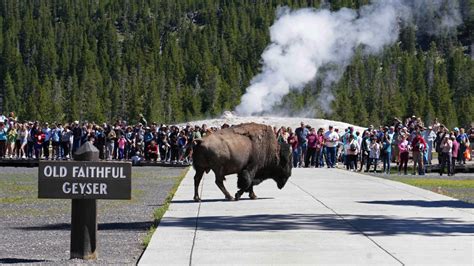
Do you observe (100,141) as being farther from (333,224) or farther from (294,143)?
(333,224)

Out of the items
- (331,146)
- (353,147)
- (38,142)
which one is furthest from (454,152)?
(38,142)

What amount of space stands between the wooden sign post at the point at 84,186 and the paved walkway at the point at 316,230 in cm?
77

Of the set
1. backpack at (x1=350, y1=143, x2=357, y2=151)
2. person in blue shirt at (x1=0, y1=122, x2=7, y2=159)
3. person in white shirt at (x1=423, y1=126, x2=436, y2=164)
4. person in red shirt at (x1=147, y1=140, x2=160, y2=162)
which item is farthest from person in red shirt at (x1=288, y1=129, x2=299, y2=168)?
person in blue shirt at (x1=0, y1=122, x2=7, y2=159)

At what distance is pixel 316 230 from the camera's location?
13.0m

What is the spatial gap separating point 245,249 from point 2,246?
314 cm

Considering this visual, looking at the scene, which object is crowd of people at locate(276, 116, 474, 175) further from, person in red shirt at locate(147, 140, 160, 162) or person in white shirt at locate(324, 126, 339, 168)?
person in red shirt at locate(147, 140, 160, 162)

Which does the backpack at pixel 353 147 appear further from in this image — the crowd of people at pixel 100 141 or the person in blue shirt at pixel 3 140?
the person in blue shirt at pixel 3 140

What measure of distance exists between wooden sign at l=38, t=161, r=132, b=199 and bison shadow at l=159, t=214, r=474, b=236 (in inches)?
119

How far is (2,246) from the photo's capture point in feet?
39.1

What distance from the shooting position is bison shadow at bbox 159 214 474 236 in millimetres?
13188

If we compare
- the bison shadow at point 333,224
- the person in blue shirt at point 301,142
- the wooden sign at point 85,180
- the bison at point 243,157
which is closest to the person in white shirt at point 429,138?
the person in blue shirt at point 301,142

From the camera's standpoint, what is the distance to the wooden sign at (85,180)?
10.4 m

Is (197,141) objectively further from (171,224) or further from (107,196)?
(107,196)

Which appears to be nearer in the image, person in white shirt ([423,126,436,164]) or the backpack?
the backpack
